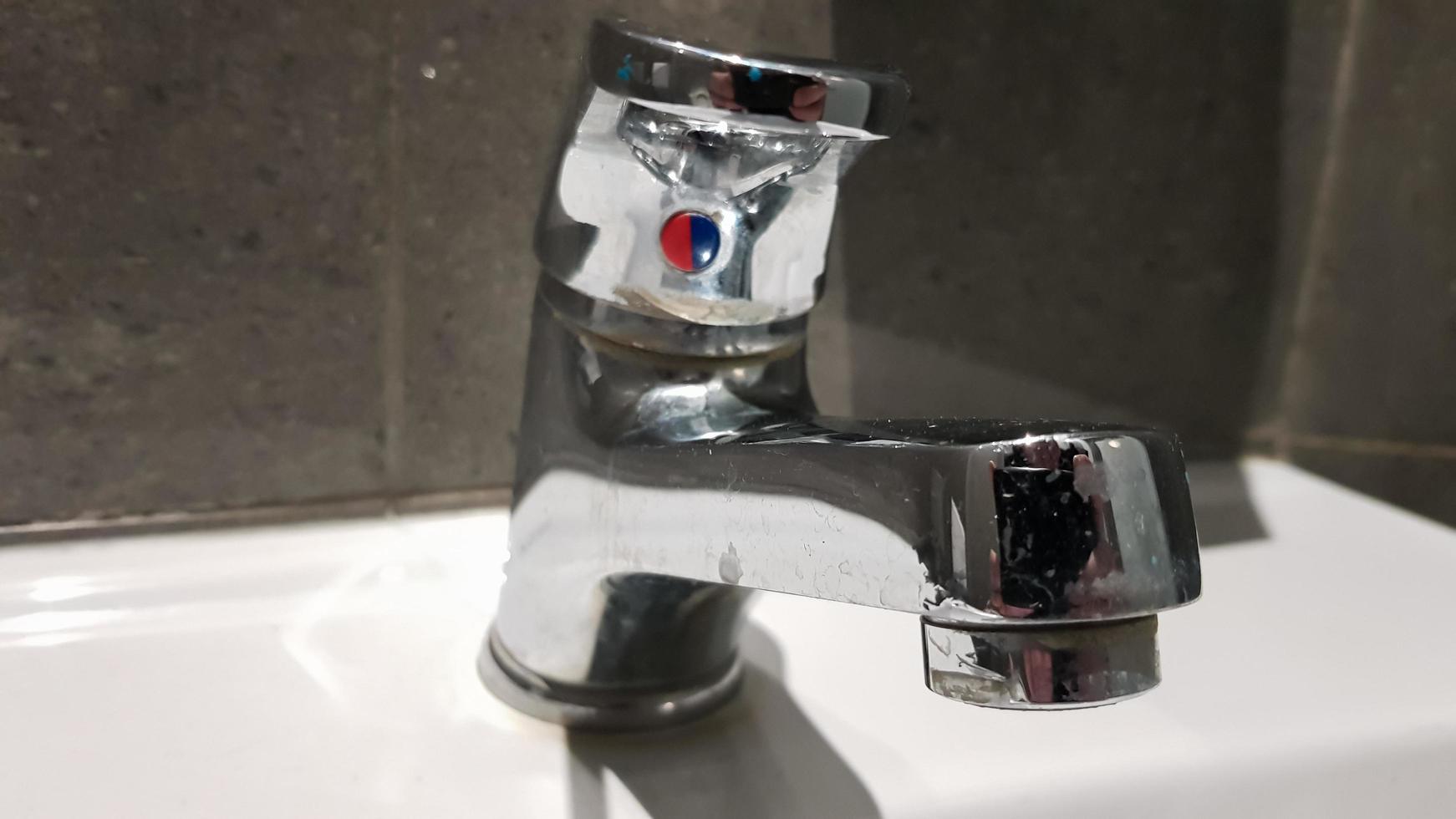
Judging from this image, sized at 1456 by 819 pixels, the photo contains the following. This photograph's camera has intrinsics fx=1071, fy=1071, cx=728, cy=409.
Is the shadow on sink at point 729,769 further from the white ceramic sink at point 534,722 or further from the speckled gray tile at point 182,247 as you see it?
the speckled gray tile at point 182,247

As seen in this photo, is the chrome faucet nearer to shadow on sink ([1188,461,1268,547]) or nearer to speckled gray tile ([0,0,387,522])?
speckled gray tile ([0,0,387,522])

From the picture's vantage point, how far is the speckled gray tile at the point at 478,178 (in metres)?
0.33

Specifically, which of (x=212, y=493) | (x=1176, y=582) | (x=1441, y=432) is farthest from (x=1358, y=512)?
(x=212, y=493)

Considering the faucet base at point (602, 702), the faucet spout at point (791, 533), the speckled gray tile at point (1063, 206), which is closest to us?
the faucet spout at point (791, 533)

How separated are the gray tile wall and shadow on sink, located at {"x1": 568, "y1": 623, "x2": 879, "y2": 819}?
133mm

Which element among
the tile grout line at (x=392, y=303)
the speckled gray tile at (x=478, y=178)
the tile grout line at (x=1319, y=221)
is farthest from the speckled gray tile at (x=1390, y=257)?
the tile grout line at (x=392, y=303)

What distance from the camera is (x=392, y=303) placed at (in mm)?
347

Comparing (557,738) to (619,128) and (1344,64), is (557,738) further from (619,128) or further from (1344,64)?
(1344,64)

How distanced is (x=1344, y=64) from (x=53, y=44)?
0.46m

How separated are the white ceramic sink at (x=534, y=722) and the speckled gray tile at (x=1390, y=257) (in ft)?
0.34

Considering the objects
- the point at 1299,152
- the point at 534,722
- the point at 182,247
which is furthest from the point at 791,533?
the point at 1299,152

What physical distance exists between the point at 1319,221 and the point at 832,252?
0.22 meters

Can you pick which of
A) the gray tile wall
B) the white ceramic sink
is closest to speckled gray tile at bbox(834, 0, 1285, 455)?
the gray tile wall

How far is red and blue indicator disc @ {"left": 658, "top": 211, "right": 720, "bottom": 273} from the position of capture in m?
0.23
